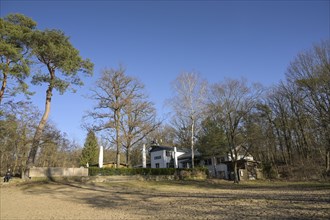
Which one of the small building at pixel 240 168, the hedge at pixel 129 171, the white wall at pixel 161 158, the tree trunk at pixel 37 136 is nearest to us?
the tree trunk at pixel 37 136

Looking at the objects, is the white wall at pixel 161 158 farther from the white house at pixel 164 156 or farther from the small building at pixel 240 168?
the small building at pixel 240 168

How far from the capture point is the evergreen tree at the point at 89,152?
57.5 metres

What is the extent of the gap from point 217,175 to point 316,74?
26.5 meters

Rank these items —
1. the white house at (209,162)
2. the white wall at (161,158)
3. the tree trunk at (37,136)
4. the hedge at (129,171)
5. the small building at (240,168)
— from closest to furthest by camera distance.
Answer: the tree trunk at (37,136), the hedge at (129,171), the small building at (240,168), the white house at (209,162), the white wall at (161,158)

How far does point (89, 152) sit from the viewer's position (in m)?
57.9

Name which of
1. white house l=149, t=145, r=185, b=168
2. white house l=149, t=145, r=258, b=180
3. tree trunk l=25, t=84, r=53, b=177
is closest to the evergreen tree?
white house l=149, t=145, r=258, b=180

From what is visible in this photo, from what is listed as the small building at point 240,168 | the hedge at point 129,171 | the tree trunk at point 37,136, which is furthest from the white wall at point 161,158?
the tree trunk at point 37,136

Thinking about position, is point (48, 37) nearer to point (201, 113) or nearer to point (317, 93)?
point (201, 113)

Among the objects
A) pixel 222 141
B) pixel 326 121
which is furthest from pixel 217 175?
pixel 326 121

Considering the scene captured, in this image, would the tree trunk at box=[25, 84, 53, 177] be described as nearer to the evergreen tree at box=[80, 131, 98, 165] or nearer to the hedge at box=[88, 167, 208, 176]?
the hedge at box=[88, 167, 208, 176]

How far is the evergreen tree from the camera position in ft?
189

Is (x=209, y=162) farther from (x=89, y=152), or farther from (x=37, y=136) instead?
(x=37, y=136)

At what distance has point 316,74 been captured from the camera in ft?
80.9

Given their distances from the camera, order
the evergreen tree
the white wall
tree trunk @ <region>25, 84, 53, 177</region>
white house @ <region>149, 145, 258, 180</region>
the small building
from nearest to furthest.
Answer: tree trunk @ <region>25, 84, 53, 177</region> < the small building < white house @ <region>149, 145, 258, 180</region> < the white wall < the evergreen tree
